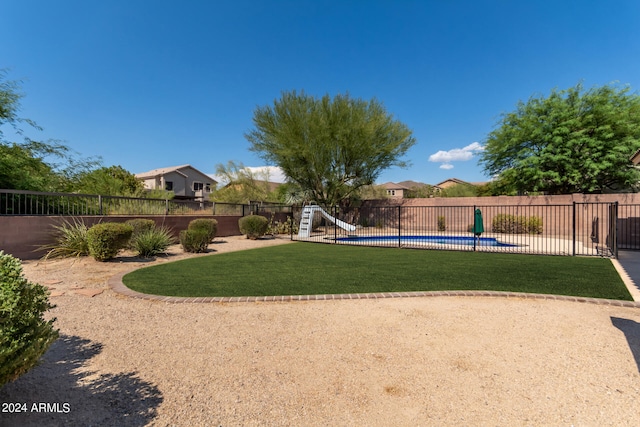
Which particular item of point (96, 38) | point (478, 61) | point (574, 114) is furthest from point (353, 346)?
point (574, 114)

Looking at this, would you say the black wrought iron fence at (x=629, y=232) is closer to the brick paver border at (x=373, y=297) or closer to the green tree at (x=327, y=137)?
the brick paver border at (x=373, y=297)

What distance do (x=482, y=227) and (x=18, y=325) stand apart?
12.1 metres

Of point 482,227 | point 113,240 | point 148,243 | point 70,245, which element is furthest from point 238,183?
point 482,227

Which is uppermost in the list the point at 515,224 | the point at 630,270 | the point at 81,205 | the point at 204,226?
the point at 81,205

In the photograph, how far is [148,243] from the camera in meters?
8.31

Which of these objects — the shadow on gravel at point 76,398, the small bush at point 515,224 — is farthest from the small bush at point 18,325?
the small bush at point 515,224

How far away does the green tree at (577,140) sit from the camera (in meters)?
16.0

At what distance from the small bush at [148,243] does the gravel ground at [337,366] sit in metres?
4.48

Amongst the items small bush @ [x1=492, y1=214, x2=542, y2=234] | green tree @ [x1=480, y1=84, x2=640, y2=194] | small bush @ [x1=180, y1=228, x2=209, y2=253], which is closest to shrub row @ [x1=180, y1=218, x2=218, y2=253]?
small bush @ [x1=180, y1=228, x2=209, y2=253]

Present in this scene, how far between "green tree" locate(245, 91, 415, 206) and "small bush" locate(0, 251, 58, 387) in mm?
16770

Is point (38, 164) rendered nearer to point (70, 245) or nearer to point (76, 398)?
point (70, 245)

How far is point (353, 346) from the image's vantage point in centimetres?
293

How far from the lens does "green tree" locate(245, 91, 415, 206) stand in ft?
59.7

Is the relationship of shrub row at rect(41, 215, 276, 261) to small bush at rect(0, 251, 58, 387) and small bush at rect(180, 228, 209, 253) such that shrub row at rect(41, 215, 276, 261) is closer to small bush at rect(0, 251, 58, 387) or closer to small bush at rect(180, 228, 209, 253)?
small bush at rect(180, 228, 209, 253)
